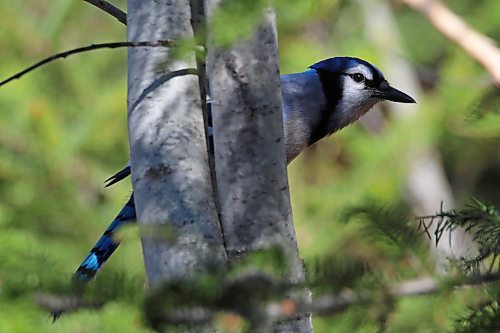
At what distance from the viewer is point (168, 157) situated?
156 cm

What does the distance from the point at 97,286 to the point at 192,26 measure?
0.76m

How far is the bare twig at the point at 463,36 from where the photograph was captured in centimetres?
360

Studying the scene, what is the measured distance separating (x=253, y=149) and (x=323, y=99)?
158cm

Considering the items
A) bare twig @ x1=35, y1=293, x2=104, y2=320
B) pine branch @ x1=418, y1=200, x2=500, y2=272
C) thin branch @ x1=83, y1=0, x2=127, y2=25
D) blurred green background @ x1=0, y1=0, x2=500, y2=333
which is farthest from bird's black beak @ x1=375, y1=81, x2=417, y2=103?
bare twig @ x1=35, y1=293, x2=104, y2=320

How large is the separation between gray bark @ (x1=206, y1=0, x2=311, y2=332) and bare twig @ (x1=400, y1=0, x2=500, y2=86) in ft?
7.28

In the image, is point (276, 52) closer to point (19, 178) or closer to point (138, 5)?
point (138, 5)

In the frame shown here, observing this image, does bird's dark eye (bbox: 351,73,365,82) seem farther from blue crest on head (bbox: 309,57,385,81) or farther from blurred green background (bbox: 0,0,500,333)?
blurred green background (bbox: 0,0,500,333)

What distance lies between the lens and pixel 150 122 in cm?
160

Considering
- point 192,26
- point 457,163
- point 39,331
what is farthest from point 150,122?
point 457,163

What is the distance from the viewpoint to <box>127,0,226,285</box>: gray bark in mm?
1436

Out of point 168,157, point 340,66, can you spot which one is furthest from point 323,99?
point 168,157

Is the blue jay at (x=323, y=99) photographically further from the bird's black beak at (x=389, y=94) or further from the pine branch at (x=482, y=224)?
the pine branch at (x=482, y=224)

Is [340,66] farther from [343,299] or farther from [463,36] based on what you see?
[343,299]

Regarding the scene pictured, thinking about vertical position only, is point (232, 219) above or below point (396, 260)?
above
